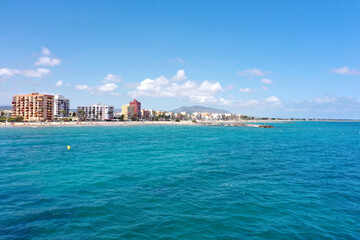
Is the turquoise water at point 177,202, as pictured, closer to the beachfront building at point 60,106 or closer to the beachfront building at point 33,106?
the beachfront building at point 33,106

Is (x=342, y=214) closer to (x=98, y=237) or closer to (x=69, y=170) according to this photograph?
(x=98, y=237)

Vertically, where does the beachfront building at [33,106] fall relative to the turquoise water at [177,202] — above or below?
above

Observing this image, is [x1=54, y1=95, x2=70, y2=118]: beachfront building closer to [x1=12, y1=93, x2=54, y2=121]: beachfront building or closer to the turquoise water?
[x1=12, y1=93, x2=54, y2=121]: beachfront building

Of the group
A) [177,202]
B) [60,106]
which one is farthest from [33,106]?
[177,202]

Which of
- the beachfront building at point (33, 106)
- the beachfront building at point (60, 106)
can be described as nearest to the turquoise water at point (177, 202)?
the beachfront building at point (33, 106)

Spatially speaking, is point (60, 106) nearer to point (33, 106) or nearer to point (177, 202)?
point (33, 106)

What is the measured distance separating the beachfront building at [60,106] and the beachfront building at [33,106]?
15.9m

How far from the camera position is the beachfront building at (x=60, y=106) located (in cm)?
17412

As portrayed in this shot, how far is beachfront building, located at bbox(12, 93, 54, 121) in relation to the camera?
495ft

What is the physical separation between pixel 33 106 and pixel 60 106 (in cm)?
2581

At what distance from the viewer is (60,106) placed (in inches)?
7008

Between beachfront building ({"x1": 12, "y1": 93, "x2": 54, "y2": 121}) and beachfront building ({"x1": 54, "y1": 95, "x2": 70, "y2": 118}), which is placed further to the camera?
beachfront building ({"x1": 54, "y1": 95, "x2": 70, "y2": 118})

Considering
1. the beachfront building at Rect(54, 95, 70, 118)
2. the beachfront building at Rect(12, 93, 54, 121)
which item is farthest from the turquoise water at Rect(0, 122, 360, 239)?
the beachfront building at Rect(54, 95, 70, 118)

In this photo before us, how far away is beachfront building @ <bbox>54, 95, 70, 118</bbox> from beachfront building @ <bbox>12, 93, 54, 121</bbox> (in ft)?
52.2
